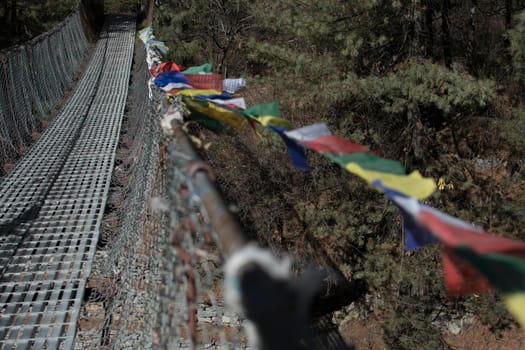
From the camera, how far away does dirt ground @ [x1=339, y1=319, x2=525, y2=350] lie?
24.9ft

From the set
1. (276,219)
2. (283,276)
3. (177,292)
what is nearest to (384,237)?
(276,219)

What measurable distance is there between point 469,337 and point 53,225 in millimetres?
Answer: 6408

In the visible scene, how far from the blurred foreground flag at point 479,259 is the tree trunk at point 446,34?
22.5ft

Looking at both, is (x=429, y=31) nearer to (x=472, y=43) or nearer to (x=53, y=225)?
(x=472, y=43)

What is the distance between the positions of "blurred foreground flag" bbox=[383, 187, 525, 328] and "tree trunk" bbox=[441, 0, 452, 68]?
684cm

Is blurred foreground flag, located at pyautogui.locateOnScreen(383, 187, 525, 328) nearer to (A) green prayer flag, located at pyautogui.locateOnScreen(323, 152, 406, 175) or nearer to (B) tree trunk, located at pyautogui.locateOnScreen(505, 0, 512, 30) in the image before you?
(A) green prayer flag, located at pyautogui.locateOnScreen(323, 152, 406, 175)

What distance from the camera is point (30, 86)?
29.0 feet

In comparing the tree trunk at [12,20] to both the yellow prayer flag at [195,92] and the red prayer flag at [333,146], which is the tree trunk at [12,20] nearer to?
the yellow prayer flag at [195,92]

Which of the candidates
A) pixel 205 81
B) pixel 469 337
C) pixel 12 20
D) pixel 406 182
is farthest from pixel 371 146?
pixel 12 20

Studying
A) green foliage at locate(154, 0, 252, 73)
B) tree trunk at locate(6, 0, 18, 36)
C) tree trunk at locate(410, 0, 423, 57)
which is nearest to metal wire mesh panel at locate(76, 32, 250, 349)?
tree trunk at locate(410, 0, 423, 57)

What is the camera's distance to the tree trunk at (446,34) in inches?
301

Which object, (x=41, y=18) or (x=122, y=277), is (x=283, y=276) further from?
(x=41, y=18)

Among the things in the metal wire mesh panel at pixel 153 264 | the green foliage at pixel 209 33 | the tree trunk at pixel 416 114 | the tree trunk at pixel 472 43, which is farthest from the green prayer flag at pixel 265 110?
the green foliage at pixel 209 33

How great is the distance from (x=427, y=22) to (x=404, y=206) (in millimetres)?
7027
